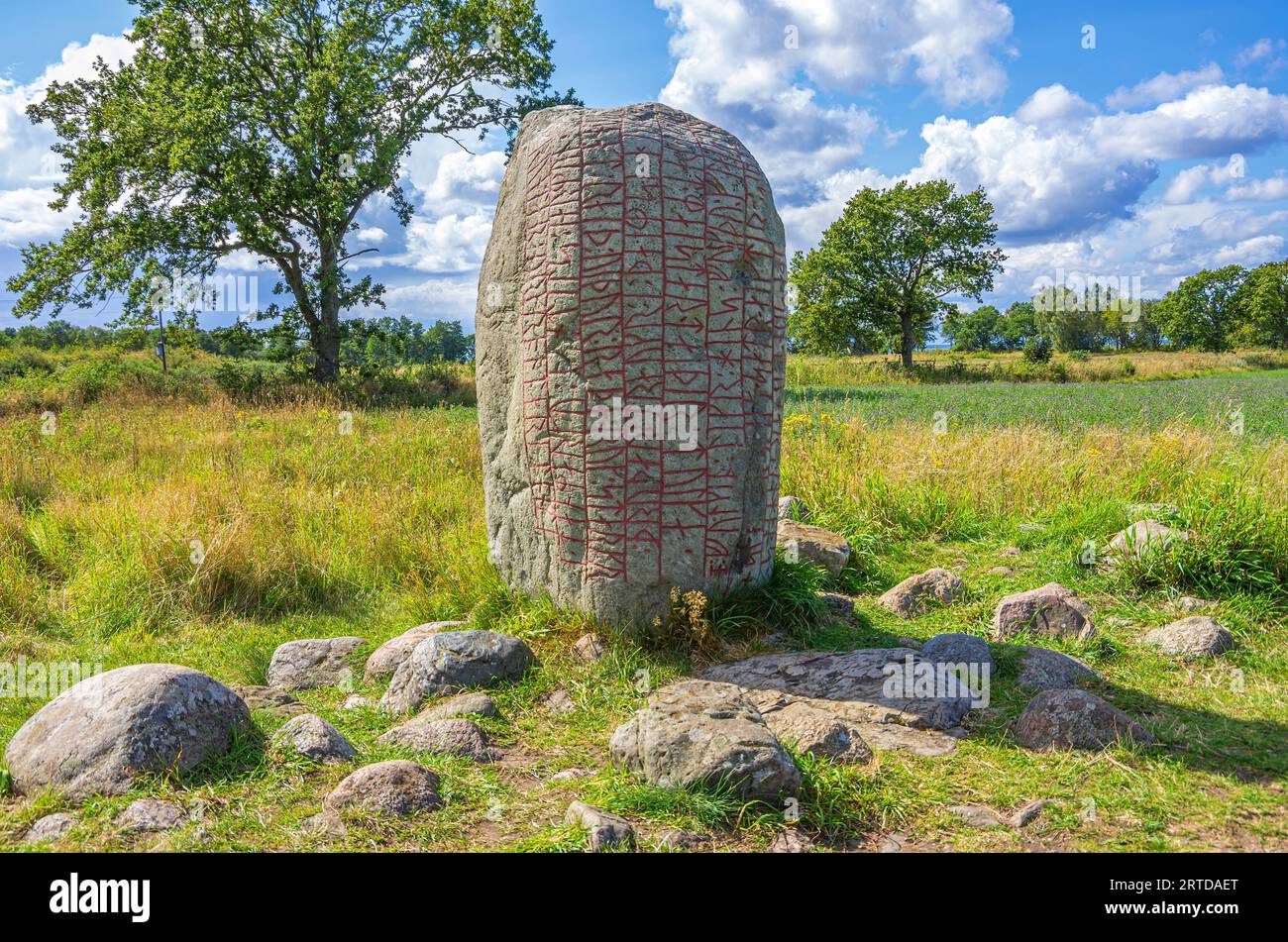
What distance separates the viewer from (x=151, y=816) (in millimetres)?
3314

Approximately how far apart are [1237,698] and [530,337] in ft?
14.6

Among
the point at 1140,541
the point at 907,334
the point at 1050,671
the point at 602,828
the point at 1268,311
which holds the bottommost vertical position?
the point at 602,828

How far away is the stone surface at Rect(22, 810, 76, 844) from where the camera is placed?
3.22 m

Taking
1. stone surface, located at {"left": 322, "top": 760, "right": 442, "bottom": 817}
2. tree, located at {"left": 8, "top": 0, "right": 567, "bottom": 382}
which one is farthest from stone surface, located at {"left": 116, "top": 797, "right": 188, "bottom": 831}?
tree, located at {"left": 8, "top": 0, "right": 567, "bottom": 382}

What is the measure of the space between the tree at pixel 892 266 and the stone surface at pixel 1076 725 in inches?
1406

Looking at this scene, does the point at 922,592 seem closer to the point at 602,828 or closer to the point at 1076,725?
the point at 1076,725

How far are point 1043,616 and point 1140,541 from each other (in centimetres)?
129

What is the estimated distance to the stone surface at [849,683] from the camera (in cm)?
427

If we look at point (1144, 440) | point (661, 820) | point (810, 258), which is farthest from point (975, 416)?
point (810, 258)

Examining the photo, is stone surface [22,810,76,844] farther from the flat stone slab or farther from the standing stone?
the flat stone slab

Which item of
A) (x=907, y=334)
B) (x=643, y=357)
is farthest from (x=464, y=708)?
(x=907, y=334)

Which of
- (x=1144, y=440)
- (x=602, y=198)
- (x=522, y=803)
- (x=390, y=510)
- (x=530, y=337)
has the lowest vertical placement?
(x=522, y=803)
